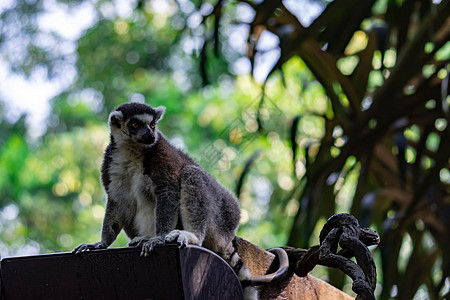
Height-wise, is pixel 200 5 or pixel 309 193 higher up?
pixel 200 5

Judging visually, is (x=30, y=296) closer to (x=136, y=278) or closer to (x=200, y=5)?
(x=136, y=278)

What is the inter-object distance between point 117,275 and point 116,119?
3.06 ft

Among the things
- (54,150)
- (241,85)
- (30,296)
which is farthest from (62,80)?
(30,296)

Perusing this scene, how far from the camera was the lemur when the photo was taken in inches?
86.1

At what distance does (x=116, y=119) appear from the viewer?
8.03 ft

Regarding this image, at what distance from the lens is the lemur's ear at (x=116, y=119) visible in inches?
96.0

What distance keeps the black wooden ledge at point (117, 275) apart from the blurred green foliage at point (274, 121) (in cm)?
113

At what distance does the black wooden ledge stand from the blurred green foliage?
3.70ft

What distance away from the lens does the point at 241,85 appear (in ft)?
26.0

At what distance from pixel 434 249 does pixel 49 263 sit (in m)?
2.75

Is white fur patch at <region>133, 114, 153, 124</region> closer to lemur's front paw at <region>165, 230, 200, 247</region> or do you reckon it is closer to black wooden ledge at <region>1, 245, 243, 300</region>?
lemur's front paw at <region>165, 230, 200, 247</region>

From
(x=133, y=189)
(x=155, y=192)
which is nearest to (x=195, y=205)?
(x=155, y=192)

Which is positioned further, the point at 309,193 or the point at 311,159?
the point at 311,159

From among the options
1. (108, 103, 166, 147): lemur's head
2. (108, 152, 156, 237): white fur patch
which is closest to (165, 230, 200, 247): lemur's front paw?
(108, 152, 156, 237): white fur patch
